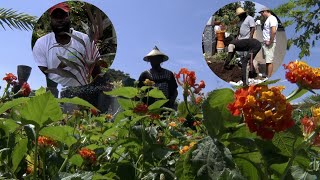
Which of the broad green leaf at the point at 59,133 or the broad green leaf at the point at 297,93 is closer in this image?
the broad green leaf at the point at 297,93

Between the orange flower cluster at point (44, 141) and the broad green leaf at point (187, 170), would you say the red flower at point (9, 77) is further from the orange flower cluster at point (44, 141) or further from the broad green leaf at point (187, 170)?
the broad green leaf at point (187, 170)

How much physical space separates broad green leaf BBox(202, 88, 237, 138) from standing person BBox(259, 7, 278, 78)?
5.03 meters

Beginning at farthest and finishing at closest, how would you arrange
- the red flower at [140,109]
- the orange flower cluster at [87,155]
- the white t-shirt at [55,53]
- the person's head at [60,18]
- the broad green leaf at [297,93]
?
the person's head at [60,18]
the white t-shirt at [55,53]
the red flower at [140,109]
the orange flower cluster at [87,155]
the broad green leaf at [297,93]

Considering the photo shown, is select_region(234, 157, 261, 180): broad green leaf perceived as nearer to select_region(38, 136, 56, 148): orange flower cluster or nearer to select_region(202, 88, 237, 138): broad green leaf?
select_region(202, 88, 237, 138): broad green leaf

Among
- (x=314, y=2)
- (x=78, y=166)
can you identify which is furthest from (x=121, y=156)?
(x=314, y=2)

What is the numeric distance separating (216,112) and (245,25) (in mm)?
5433

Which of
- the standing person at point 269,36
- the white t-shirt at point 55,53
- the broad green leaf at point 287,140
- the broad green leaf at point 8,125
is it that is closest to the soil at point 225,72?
the standing person at point 269,36

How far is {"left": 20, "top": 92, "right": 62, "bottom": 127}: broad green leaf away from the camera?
0.94m

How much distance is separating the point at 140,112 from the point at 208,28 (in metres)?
4.70

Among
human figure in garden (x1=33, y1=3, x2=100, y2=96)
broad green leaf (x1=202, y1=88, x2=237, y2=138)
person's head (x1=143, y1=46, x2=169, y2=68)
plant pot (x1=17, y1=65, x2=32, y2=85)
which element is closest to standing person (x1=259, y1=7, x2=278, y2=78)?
person's head (x1=143, y1=46, x2=169, y2=68)

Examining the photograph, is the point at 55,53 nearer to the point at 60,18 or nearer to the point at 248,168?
the point at 60,18

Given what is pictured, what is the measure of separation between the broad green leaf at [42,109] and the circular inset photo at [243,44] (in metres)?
4.39

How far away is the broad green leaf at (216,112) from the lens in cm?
83

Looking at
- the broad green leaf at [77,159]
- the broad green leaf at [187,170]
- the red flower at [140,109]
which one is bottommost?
the broad green leaf at [77,159]
